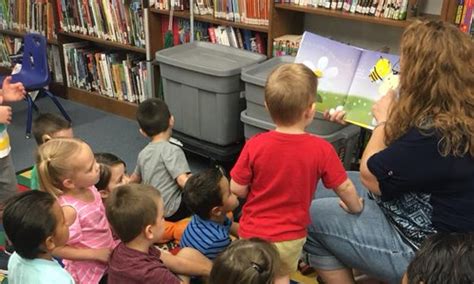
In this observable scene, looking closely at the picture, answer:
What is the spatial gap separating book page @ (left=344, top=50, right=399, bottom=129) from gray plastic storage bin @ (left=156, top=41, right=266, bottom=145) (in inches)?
30.7

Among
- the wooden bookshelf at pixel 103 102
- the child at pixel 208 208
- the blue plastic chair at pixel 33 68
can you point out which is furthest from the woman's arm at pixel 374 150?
the blue plastic chair at pixel 33 68

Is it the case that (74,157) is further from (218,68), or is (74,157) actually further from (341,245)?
(218,68)

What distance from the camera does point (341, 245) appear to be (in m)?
1.65

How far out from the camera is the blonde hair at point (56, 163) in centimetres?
162

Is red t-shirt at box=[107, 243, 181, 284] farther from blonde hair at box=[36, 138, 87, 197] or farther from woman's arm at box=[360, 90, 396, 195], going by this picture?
woman's arm at box=[360, 90, 396, 195]

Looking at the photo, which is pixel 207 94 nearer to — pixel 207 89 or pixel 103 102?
pixel 207 89

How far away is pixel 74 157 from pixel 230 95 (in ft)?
4.21

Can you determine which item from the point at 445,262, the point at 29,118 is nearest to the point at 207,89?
the point at 29,118

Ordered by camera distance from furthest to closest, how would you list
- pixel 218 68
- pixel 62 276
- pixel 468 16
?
pixel 218 68
pixel 468 16
pixel 62 276

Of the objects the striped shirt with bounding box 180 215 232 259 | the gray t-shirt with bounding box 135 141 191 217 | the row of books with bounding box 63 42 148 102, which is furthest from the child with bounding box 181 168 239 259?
the row of books with bounding box 63 42 148 102

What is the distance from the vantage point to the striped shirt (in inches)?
73.9

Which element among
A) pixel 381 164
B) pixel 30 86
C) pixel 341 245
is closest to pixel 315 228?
pixel 341 245

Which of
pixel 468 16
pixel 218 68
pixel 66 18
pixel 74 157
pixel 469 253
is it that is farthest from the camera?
pixel 66 18

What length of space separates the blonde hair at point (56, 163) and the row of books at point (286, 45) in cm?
149
